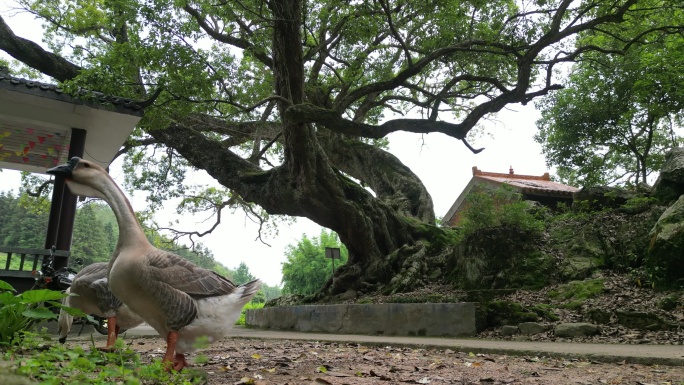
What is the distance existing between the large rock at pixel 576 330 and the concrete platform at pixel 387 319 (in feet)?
3.79

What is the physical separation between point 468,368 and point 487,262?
5270mm

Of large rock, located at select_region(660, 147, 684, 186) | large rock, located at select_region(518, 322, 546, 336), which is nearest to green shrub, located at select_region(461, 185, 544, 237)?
large rock, located at select_region(660, 147, 684, 186)

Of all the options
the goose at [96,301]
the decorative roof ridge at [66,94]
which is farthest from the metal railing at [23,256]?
the goose at [96,301]

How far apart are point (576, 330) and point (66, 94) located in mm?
7389

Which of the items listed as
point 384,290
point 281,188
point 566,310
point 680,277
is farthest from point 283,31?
point 680,277

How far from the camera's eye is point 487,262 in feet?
29.3

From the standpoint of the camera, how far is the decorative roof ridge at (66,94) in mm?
6663

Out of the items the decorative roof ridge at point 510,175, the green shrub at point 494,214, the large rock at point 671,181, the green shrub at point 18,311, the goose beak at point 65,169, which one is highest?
the decorative roof ridge at point 510,175

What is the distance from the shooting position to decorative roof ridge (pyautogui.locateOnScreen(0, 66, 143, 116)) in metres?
6.66

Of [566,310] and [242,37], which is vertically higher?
[242,37]

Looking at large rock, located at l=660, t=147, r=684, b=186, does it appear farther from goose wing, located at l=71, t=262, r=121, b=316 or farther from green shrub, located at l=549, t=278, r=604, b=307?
goose wing, located at l=71, t=262, r=121, b=316

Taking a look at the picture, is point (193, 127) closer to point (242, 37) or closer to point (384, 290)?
point (242, 37)

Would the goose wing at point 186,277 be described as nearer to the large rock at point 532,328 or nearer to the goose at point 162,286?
the goose at point 162,286

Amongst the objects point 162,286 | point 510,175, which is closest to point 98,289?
point 162,286
